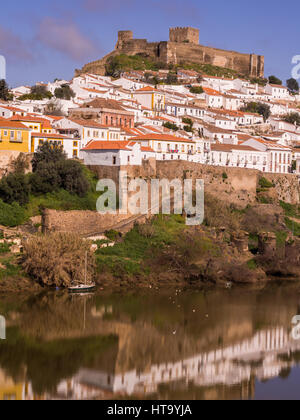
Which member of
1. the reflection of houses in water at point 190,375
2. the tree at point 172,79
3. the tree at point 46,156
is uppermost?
the tree at point 172,79

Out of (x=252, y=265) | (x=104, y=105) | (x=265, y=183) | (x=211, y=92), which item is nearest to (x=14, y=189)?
(x=252, y=265)

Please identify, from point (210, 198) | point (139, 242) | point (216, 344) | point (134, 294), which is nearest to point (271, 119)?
point (210, 198)

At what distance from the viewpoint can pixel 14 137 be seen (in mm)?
35250

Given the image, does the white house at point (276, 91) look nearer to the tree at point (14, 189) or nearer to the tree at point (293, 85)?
the tree at point (293, 85)

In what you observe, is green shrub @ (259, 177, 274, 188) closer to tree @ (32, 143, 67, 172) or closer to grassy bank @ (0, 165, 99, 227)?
Answer: grassy bank @ (0, 165, 99, 227)

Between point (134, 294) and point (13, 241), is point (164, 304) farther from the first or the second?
point (13, 241)

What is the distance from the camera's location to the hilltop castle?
81250 mm

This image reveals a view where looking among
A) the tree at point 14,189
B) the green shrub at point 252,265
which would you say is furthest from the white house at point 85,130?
the green shrub at point 252,265

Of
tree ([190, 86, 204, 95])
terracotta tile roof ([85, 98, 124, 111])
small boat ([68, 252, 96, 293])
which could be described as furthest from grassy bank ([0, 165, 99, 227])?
tree ([190, 86, 204, 95])

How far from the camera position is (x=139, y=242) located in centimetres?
3275

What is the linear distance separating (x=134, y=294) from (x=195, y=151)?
15395mm

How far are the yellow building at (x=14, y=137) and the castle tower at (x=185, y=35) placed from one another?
5228cm

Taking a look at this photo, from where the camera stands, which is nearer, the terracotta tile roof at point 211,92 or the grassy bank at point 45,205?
the grassy bank at point 45,205

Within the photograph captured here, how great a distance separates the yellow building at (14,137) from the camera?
114 ft
